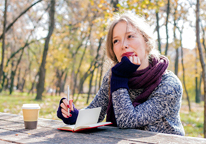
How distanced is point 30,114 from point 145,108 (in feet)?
2.82

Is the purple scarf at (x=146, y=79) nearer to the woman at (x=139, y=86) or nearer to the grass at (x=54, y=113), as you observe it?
the woman at (x=139, y=86)

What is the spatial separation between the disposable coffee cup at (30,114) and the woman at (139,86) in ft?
0.94

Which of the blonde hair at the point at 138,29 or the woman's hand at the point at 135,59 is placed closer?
the woman's hand at the point at 135,59

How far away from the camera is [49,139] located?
4.33 ft

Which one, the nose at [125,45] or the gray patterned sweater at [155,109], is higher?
Result: the nose at [125,45]

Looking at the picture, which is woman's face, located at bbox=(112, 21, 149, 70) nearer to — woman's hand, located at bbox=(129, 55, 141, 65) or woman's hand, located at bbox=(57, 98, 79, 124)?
woman's hand, located at bbox=(129, 55, 141, 65)

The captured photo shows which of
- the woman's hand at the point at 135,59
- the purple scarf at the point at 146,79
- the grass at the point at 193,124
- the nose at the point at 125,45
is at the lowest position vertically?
the grass at the point at 193,124

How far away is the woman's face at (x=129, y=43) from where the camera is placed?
1913mm

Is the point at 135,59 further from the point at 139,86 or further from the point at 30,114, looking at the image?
the point at 30,114

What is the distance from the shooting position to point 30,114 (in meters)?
1.64

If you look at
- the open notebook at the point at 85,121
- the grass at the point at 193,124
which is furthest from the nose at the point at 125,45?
the grass at the point at 193,124

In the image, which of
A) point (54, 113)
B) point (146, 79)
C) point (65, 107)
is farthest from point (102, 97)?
point (54, 113)

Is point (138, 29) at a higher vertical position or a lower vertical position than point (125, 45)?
higher

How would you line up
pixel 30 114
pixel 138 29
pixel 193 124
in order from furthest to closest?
pixel 193 124 < pixel 138 29 < pixel 30 114
